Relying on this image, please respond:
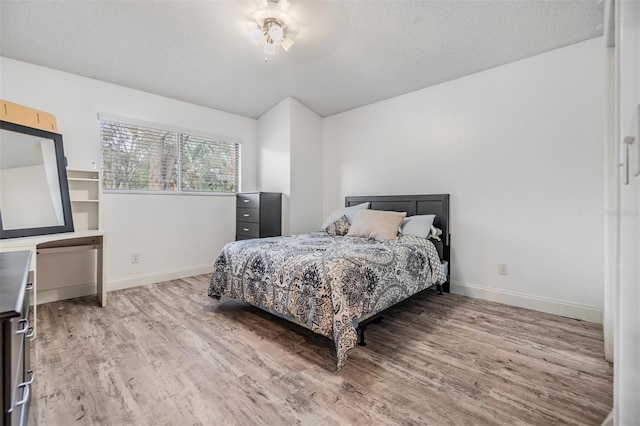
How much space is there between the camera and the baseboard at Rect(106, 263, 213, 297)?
3.29m

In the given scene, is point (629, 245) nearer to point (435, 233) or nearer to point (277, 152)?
point (435, 233)

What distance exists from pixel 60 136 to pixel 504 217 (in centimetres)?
452

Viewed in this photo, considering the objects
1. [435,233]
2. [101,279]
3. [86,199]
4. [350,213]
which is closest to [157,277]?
[101,279]

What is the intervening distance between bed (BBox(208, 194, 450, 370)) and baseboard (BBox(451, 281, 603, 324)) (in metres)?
0.27

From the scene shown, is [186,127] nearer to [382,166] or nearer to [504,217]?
[382,166]

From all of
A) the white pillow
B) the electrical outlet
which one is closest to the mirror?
the white pillow

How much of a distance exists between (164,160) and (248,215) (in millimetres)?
1311

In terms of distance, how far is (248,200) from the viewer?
4062mm

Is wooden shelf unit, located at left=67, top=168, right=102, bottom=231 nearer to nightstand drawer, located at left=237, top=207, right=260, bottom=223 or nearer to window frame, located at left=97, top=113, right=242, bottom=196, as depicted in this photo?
window frame, located at left=97, top=113, right=242, bottom=196

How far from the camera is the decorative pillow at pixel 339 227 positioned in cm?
339

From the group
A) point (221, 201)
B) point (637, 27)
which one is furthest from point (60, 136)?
point (637, 27)

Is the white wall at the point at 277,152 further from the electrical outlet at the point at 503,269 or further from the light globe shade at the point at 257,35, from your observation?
the electrical outlet at the point at 503,269

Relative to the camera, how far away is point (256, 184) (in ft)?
15.3

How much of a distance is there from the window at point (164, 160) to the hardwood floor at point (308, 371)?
162 centimetres
